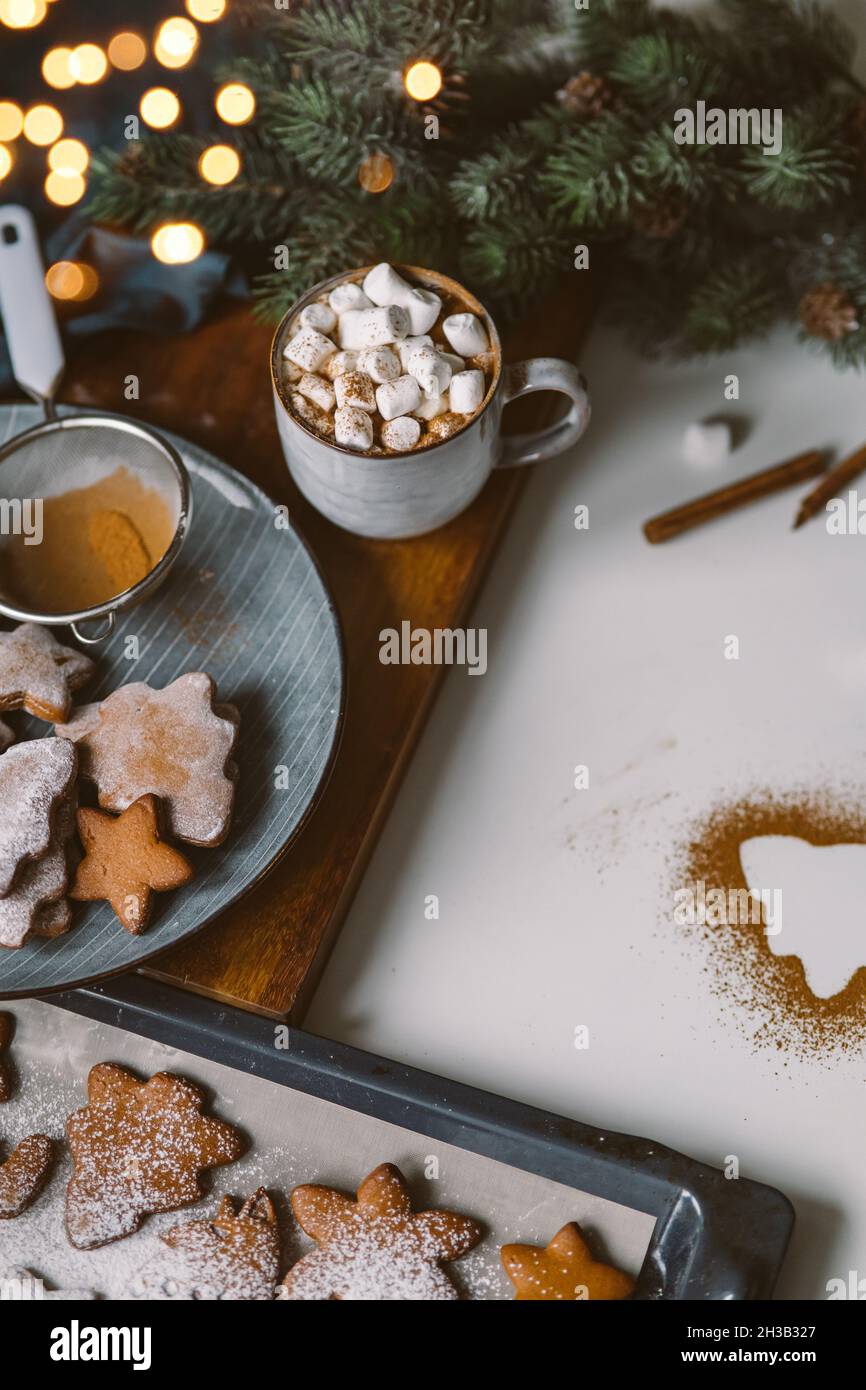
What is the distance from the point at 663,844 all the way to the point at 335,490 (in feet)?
1.22

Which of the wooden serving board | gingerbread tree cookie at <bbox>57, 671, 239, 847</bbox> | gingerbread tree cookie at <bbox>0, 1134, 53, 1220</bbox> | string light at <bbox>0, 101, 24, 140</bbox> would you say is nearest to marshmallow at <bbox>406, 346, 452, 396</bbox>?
the wooden serving board

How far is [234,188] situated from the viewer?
0.98 metres

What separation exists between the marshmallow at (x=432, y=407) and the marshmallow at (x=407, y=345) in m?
0.03

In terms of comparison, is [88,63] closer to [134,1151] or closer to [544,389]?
[544,389]

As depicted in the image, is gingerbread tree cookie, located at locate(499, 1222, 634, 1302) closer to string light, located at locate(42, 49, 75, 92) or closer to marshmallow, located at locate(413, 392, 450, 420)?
marshmallow, located at locate(413, 392, 450, 420)

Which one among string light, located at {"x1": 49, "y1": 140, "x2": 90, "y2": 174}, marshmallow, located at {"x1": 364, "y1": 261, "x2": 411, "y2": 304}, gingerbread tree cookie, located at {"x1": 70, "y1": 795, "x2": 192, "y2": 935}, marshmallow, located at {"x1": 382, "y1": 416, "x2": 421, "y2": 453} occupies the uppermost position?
string light, located at {"x1": 49, "y1": 140, "x2": 90, "y2": 174}

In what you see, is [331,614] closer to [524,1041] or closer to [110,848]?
[110,848]

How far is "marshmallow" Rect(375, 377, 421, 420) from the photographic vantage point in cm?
82

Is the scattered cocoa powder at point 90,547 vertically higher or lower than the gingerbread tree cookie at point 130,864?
higher

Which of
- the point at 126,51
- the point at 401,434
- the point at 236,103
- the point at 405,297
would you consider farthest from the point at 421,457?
the point at 126,51

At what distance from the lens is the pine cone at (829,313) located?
0.99 m

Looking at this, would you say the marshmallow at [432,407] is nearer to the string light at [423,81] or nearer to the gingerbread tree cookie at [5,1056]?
the string light at [423,81]

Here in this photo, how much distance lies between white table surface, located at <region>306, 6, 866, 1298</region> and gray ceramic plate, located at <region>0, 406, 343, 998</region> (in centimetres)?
12

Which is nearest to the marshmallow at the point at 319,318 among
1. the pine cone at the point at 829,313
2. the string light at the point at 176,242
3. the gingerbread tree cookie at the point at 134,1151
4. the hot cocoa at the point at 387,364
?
the hot cocoa at the point at 387,364
